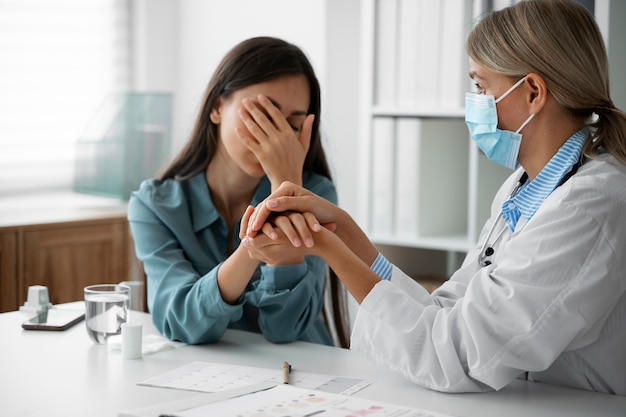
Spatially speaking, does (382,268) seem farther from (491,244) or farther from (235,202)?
(235,202)

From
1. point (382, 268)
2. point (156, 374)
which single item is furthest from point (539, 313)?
point (156, 374)

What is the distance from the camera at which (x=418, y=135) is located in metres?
2.85

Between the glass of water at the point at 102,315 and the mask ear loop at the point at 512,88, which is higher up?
the mask ear loop at the point at 512,88

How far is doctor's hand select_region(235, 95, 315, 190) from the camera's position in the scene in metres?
1.88

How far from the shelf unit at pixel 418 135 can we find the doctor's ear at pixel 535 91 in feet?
4.00

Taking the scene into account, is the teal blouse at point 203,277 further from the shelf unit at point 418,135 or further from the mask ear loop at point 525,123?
the shelf unit at point 418,135

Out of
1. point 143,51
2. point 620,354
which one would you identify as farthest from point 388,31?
point 620,354

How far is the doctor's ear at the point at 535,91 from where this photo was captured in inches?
56.1

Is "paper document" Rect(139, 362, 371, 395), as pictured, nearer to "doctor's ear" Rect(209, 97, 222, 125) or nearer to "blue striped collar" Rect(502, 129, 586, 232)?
"blue striped collar" Rect(502, 129, 586, 232)

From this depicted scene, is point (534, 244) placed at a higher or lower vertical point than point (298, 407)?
higher

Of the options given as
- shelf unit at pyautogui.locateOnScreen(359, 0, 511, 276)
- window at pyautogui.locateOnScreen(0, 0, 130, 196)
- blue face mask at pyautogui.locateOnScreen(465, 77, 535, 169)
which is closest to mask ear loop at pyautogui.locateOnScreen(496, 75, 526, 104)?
blue face mask at pyautogui.locateOnScreen(465, 77, 535, 169)

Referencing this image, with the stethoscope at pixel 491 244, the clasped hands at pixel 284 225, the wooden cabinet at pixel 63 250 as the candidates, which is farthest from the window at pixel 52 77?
the stethoscope at pixel 491 244

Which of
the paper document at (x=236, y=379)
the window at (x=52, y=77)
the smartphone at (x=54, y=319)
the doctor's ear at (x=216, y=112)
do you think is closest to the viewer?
the paper document at (x=236, y=379)

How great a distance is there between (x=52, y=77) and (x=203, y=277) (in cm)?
225
